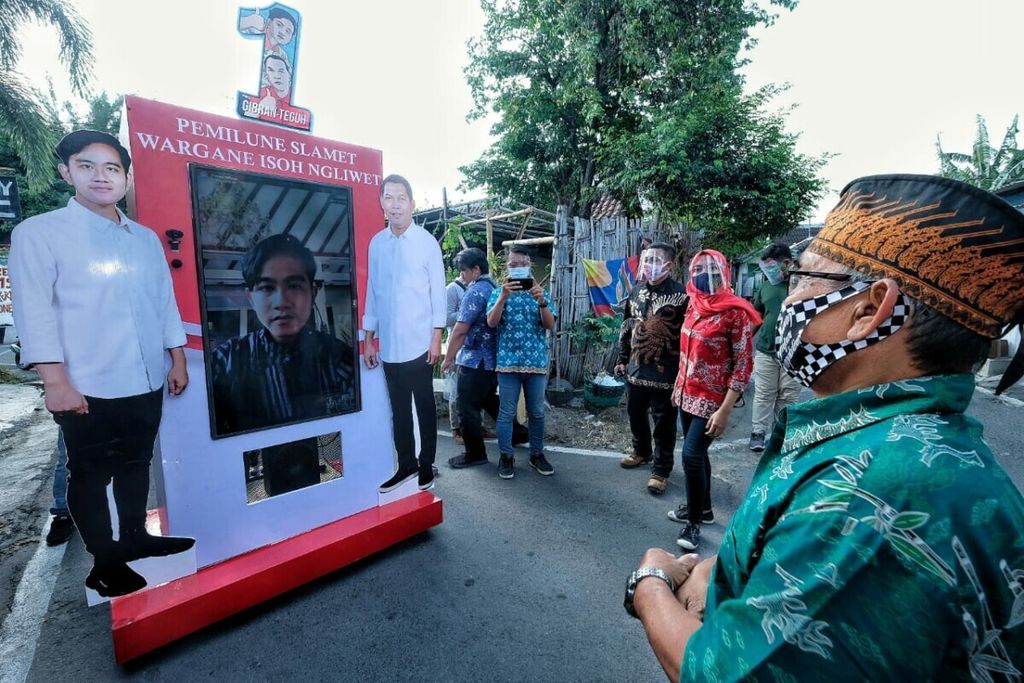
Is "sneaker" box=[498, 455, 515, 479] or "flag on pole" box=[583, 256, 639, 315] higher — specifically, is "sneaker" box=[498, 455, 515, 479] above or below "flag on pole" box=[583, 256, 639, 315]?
below

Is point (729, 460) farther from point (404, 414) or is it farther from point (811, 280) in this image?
point (811, 280)

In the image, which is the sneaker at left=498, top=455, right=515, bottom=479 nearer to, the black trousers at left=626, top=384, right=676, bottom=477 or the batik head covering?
the black trousers at left=626, top=384, right=676, bottom=477

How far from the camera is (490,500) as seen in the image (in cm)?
351

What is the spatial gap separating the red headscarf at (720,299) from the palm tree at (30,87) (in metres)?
9.22

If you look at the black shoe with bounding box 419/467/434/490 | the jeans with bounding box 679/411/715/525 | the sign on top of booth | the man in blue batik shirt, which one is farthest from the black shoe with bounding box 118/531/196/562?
the jeans with bounding box 679/411/715/525

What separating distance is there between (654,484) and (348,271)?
→ 262cm

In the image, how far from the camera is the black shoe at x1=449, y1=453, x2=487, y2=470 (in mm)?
4129

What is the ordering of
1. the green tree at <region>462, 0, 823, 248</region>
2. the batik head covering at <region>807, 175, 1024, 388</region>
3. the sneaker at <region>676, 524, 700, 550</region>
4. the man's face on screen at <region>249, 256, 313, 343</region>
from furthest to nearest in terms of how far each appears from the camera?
the green tree at <region>462, 0, 823, 248</region>, the sneaker at <region>676, 524, 700, 550</region>, the man's face on screen at <region>249, 256, 313, 343</region>, the batik head covering at <region>807, 175, 1024, 388</region>

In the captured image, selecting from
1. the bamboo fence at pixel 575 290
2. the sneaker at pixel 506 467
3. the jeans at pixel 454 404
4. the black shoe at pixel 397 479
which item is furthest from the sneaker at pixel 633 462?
the bamboo fence at pixel 575 290

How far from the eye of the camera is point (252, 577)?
7.38ft

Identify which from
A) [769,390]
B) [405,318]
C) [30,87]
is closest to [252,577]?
[405,318]

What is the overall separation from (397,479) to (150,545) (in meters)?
1.23

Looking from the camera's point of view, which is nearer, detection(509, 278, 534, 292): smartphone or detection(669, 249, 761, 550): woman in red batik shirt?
detection(669, 249, 761, 550): woman in red batik shirt

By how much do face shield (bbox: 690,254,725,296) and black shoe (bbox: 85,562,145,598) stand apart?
3160 mm
